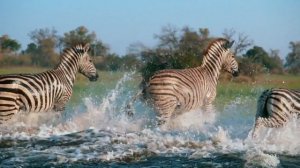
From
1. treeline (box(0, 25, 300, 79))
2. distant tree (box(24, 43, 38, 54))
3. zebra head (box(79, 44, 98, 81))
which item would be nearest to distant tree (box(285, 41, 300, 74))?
treeline (box(0, 25, 300, 79))

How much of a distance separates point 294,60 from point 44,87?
26.4m

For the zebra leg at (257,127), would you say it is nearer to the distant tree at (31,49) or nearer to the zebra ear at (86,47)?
the zebra ear at (86,47)

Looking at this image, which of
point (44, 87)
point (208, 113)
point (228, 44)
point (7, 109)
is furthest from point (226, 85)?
point (7, 109)

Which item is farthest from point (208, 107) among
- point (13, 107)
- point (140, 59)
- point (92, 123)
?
point (140, 59)

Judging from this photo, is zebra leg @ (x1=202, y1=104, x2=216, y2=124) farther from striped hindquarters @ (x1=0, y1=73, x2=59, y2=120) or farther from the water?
striped hindquarters @ (x1=0, y1=73, x2=59, y2=120)

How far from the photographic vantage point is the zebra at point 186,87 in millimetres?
9898

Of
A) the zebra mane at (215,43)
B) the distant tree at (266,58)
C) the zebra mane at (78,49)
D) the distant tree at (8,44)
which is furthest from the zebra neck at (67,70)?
the distant tree at (8,44)

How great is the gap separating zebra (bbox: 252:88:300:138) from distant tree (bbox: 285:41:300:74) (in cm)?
2306

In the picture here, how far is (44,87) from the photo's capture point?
1001 centimetres

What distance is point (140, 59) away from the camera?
1064 inches

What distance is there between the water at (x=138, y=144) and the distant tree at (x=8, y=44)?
27439 mm

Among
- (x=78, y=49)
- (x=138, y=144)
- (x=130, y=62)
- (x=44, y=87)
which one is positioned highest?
(x=130, y=62)

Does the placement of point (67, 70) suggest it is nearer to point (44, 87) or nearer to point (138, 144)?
point (44, 87)

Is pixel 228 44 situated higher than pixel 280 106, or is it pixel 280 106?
pixel 228 44
